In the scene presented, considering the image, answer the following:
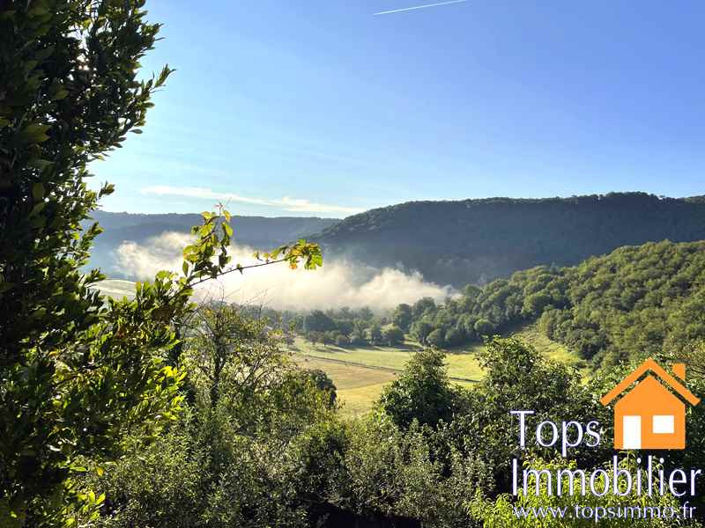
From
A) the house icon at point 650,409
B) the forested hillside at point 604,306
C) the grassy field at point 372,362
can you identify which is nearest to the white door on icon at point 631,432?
the house icon at point 650,409

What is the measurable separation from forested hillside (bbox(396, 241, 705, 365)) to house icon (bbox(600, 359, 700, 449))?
4429cm

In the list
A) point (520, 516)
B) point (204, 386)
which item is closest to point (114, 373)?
point (520, 516)

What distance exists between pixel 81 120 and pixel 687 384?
17.8 metres

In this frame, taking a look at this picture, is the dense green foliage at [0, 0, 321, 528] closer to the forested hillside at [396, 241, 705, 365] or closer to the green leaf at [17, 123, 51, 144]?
the green leaf at [17, 123, 51, 144]

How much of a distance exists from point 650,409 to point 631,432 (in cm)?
Result: 102

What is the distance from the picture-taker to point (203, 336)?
1841cm

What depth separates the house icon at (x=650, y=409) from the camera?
13164 millimetres

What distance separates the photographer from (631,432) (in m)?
13.4

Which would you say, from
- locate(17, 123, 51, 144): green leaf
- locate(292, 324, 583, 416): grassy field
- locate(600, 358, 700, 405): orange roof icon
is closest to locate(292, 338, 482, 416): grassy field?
locate(292, 324, 583, 416): grassy field

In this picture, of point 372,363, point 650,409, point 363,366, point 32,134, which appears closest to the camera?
point 32,134

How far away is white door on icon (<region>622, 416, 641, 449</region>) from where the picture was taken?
13.2 metres

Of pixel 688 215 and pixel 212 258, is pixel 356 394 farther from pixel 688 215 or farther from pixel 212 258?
pixel 688 215

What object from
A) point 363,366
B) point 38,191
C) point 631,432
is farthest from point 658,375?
point 363,366

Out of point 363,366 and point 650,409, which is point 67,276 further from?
point 363,366
